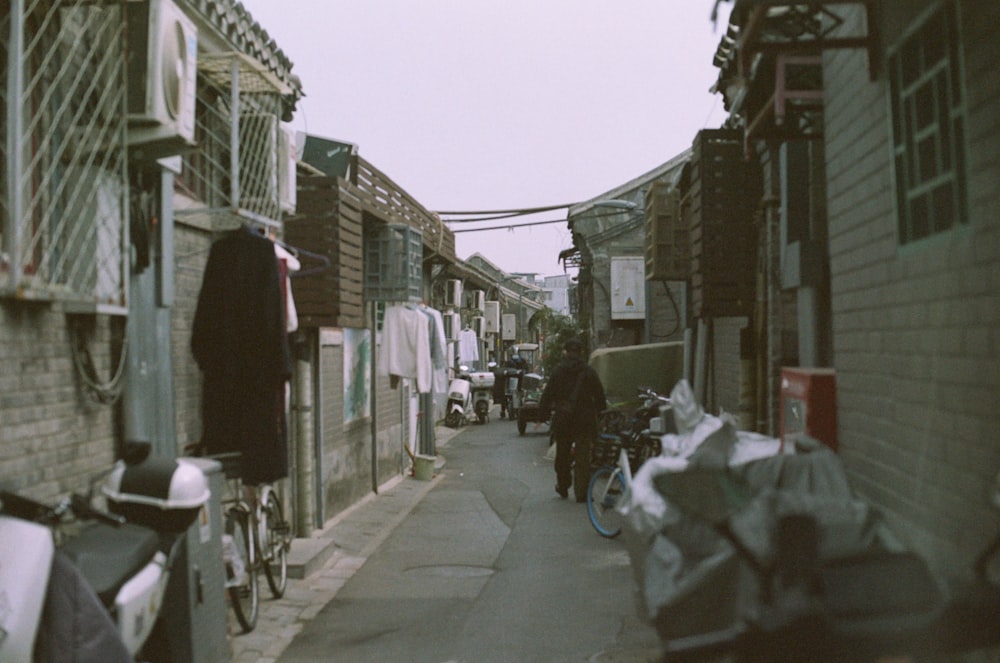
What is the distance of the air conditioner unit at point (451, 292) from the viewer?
27875 millimetres

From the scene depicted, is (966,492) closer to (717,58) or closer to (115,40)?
(115,40)

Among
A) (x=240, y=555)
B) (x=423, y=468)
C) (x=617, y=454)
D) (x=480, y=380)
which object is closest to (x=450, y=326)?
(x=480, y=380)

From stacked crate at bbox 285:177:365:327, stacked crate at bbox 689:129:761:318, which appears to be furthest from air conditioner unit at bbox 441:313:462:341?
stacked crate at bbox 689:129:761:318

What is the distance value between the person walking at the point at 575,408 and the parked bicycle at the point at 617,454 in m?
0.27

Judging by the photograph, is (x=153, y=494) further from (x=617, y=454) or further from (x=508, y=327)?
(x=508, y=327)

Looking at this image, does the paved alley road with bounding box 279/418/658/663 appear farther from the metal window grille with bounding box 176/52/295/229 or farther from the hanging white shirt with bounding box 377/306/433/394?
the metal window grille with bounding box 176/52/295/229

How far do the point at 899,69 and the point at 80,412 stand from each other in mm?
4903

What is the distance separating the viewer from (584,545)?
10758mm

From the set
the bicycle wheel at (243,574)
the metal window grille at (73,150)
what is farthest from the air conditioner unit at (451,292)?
the metal window grille at (73,150)

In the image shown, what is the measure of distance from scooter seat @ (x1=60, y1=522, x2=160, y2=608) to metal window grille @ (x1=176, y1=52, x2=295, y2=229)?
4479 millimetres

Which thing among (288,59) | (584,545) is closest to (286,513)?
(584,545)

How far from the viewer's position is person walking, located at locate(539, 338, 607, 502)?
43.9 feet

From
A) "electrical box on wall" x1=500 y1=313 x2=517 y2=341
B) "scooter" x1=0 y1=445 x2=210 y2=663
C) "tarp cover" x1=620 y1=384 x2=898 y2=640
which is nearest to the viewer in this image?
"tarp cover" x1=620 y1=384 x2=898 y2=640

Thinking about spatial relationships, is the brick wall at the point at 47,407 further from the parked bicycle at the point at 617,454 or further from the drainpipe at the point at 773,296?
the drainpipe at the point at 773,296
